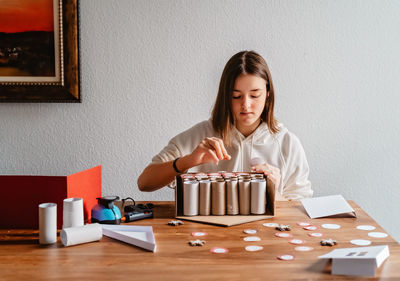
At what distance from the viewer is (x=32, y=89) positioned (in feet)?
8.20

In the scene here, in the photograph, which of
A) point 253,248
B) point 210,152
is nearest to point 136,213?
point 210,152

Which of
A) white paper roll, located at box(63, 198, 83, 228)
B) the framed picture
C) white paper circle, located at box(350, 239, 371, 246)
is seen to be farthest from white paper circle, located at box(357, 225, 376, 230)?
the framed picture

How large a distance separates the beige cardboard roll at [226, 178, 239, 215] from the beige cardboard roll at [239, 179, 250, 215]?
0.05ft

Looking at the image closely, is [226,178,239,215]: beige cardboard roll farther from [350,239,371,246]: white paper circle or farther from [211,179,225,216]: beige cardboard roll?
[350,239,371,246]: white paper circle

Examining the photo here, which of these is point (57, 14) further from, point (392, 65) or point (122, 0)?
point (392, 65)

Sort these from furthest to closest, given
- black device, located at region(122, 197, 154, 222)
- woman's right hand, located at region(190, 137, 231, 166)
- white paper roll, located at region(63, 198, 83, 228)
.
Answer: woman's right hand, located at region(190, 137, 231, 166), black device, located at region(122, 197, 154, 222), white paper roll, located at region(63, 198, 83, 228)

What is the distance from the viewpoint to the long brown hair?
183 cm

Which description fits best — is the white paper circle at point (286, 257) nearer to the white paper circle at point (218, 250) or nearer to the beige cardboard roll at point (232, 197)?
the white paper circle at point (218, 250)

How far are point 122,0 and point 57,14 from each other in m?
0.42

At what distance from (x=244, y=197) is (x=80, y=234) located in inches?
23.2

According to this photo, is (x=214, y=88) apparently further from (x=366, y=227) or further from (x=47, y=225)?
(x=47, y=225)

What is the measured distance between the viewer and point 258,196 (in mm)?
1415

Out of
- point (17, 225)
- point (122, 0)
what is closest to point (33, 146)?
point (122, 0)

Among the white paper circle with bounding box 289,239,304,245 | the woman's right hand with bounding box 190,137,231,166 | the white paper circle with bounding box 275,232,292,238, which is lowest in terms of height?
the white paper circle with bounding box 289,239,304,245
